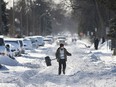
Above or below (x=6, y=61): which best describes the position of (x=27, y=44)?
below

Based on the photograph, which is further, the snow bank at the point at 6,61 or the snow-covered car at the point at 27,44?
the snow-covered car at the point at 27,44

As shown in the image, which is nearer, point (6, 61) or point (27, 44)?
point (6, 61)

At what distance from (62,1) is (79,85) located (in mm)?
60253

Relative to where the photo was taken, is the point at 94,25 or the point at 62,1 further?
the point at 94,25

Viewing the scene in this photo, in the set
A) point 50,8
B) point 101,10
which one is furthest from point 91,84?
point 50,8

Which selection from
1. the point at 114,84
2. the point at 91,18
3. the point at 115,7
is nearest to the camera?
the point at 114,84

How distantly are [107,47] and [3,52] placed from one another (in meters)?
32.3

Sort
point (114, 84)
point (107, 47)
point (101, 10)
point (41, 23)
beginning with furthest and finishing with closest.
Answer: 1. point (41, 23)
2. point (101, 10)
3. point (107, 47)
4. point (114, 84)

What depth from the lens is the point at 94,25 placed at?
92500 millimetres

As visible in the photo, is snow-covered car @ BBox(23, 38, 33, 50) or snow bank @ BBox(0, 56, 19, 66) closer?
snow bank @ BBox(0, 56, 19, 66)

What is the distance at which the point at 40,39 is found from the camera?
7888 centimetres

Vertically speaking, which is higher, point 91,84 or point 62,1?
point 62,1

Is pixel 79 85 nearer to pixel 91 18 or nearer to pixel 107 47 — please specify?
pixel 107 47

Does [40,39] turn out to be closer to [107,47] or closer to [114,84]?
[107,47]
